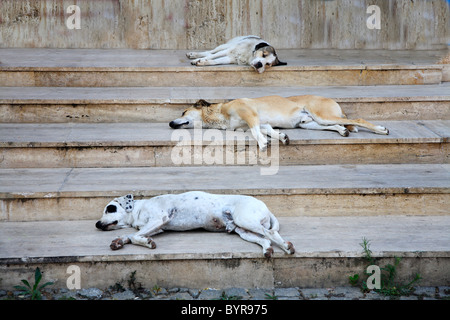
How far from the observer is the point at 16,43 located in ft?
24.8

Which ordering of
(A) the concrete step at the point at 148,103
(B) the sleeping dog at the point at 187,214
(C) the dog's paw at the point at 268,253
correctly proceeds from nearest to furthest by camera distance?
(C) the dog's paw at the point at 268,253 < (B) the sleeping dog at the point at 187,214 < (A) the concrete step at the point at 148,103

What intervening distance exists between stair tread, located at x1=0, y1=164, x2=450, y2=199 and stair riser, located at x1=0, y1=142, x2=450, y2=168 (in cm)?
7

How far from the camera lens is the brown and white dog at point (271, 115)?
522cm

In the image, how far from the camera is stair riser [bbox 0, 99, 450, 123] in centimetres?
549

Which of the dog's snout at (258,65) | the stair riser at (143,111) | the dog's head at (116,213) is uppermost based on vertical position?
the dog's snout at (258,65)

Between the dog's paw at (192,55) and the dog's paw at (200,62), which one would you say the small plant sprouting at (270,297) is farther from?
the dog's paw at (192,55)

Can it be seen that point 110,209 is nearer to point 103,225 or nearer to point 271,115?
point 103,225

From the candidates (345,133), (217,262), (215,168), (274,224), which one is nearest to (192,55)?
(215,168)

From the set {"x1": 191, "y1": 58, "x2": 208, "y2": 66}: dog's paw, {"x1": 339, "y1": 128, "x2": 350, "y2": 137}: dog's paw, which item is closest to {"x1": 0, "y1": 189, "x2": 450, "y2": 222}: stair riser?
{"x1": 339, "y1": 128, "x2": 350, "y2": 137}: dog's paw

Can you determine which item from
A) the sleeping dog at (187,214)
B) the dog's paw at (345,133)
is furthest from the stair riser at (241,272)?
the dog's paw at (345,133)

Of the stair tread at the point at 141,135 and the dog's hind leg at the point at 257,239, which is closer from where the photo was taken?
the dog's hind leg at the point at 257,239

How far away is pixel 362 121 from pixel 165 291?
256 cm

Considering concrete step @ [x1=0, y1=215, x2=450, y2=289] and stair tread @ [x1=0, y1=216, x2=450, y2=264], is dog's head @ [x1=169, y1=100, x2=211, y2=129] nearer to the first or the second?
stair tread @ [x1=0, y1=216, x2=450, y2=264]

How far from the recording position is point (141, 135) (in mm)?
5059
